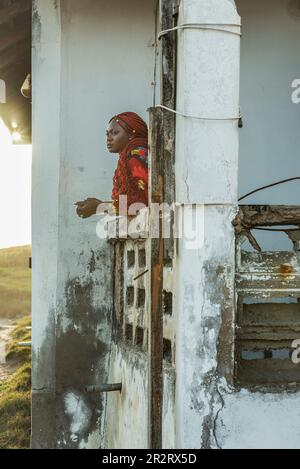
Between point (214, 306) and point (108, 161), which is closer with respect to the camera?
point (214, 306)

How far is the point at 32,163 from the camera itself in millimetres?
6469

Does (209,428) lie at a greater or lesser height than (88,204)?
lesser

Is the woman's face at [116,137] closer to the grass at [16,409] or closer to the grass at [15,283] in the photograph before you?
the grass at [16,409]

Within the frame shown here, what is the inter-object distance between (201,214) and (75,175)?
2.67m

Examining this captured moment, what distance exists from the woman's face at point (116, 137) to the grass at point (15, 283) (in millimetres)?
12467

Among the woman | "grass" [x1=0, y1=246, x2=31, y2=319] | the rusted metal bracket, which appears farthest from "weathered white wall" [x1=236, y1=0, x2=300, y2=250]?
"grass" [x1=0, y1=246, x2=31, y2=319]

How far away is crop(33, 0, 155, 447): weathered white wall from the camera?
6309mm

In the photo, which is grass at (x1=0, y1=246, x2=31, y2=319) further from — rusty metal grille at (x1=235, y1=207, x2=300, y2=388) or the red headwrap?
rusty metal grille at (x1=235, y1=207, x2=300, y2=388)

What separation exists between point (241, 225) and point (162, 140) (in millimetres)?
637

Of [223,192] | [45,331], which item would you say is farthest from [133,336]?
[223,192]

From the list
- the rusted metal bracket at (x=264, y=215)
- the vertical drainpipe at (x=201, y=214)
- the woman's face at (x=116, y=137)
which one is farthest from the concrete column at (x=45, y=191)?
the rusted metal bracket at (x=264, y=215)

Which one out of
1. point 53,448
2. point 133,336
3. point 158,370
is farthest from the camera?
point 53,448

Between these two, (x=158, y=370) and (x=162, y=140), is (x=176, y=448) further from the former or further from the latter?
(x=162, y=140)

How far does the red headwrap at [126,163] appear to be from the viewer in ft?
17.4
